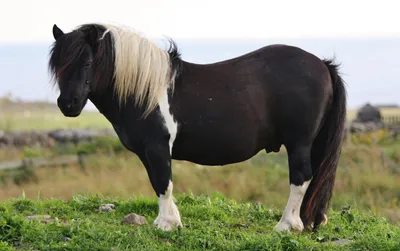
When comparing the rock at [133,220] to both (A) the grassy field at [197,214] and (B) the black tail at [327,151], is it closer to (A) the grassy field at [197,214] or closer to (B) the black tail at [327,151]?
(A) the grassy field at [197,214]

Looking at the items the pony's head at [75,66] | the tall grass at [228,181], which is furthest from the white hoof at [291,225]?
the tall grass at [228,181]

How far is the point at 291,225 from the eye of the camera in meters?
6.30

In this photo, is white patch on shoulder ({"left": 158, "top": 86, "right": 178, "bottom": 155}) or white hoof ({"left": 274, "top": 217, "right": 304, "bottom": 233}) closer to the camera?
white patch on shoulder ({"left": 158, "top": 86, "right": 178, "bottom": 155})

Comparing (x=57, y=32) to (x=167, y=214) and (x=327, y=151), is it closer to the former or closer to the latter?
(x=167, y=214)

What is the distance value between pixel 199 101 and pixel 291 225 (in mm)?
1536

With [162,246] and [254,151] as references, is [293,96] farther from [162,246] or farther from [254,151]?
[162,246]

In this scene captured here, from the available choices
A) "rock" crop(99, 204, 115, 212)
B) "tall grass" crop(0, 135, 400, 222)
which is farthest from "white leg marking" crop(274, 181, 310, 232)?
"tall grass" crop(0, 135, 400, 222)

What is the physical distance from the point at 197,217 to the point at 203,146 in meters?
1.25

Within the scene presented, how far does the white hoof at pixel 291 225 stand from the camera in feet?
20.7

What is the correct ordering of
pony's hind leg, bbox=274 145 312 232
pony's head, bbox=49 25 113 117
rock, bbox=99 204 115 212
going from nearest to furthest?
pony's head, bbox=49 25 113 117
pony's hind leg, bbox=274 145 312 232
rock, bbox=99 204 115 212

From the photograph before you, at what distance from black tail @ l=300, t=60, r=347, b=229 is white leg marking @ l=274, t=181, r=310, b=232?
22 centimetres

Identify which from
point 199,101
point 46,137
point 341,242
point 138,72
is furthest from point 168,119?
point 46,137

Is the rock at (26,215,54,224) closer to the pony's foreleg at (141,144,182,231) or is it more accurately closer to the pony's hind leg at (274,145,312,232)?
the pony's foreleg at (141,144,182,231)

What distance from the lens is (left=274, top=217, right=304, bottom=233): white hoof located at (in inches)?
248
